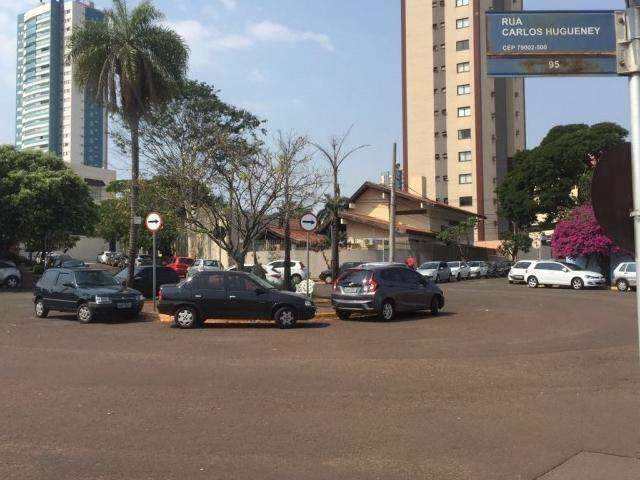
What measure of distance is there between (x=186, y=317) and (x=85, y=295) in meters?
3.31

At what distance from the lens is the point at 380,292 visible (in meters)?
17.6

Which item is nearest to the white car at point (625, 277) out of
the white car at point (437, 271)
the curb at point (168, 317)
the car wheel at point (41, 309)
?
the white car at point (437, 271)

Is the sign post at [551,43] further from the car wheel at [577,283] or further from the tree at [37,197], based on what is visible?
the tree at [37,197]

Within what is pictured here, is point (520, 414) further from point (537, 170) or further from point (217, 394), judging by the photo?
point (537, 170)

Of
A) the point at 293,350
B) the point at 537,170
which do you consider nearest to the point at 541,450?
the point at 293,350

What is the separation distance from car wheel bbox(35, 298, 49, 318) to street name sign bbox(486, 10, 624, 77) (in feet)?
55.2

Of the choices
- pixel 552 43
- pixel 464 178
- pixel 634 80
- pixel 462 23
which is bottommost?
pixel 634 80

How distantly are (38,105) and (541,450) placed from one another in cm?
17169

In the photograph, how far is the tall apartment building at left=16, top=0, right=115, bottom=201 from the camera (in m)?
156

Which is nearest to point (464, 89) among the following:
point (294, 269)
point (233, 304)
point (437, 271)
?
point (437, 271)

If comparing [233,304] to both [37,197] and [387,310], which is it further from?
[37,197]

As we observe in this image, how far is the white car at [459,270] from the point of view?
46606 mm

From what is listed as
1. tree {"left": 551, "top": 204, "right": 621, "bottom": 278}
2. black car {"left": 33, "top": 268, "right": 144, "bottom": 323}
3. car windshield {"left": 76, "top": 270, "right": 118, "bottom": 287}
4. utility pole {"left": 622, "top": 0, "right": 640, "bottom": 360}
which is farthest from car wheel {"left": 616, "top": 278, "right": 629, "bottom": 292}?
utility pole {"left": 622, "top": 0, "right": 640, "bottom": 360}

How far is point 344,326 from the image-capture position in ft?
54.5
